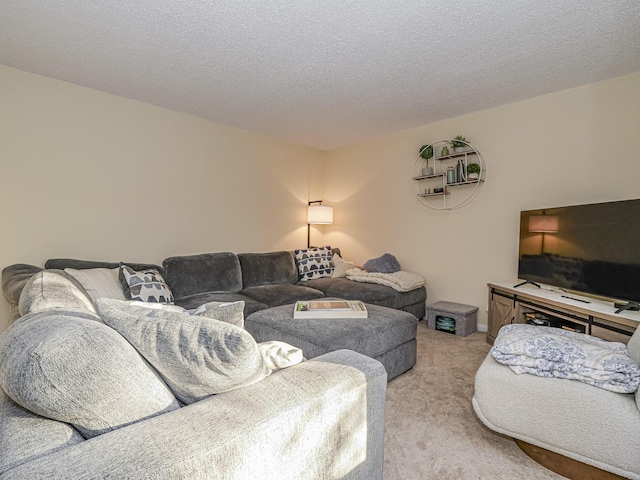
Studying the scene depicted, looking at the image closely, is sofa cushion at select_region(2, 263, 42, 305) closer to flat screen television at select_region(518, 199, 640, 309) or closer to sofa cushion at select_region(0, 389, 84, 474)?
sofa cushion at select_region(0, 389, 84, 474)

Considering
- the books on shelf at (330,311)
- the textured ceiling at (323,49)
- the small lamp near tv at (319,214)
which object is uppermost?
the textured ceiling at (323,49)

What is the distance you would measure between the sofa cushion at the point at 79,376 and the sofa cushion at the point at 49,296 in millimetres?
286

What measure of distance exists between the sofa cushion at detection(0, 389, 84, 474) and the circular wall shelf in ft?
12.3

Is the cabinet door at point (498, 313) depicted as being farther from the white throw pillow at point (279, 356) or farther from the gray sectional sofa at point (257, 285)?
the white throw pillow at point (279, 356)

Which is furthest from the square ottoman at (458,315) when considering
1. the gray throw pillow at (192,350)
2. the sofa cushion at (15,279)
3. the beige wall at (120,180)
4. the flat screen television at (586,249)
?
the sofa cushion at (15,279)

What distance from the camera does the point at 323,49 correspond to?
2307 millimetres

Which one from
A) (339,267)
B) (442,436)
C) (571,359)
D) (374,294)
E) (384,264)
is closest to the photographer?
(571,359)

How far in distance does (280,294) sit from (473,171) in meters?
2.45

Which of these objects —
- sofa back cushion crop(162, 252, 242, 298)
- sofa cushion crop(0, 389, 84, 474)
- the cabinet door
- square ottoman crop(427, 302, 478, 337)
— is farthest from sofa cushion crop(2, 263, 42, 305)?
the cabinet door

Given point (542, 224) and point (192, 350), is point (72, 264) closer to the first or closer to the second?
point (192, 350)

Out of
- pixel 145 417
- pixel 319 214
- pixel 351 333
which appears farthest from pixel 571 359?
pixel 319 214

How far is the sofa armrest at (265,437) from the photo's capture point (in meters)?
0.69

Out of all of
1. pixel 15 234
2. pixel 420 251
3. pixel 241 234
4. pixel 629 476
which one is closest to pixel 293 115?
pixel 241 234

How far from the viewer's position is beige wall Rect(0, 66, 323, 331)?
106 inches
